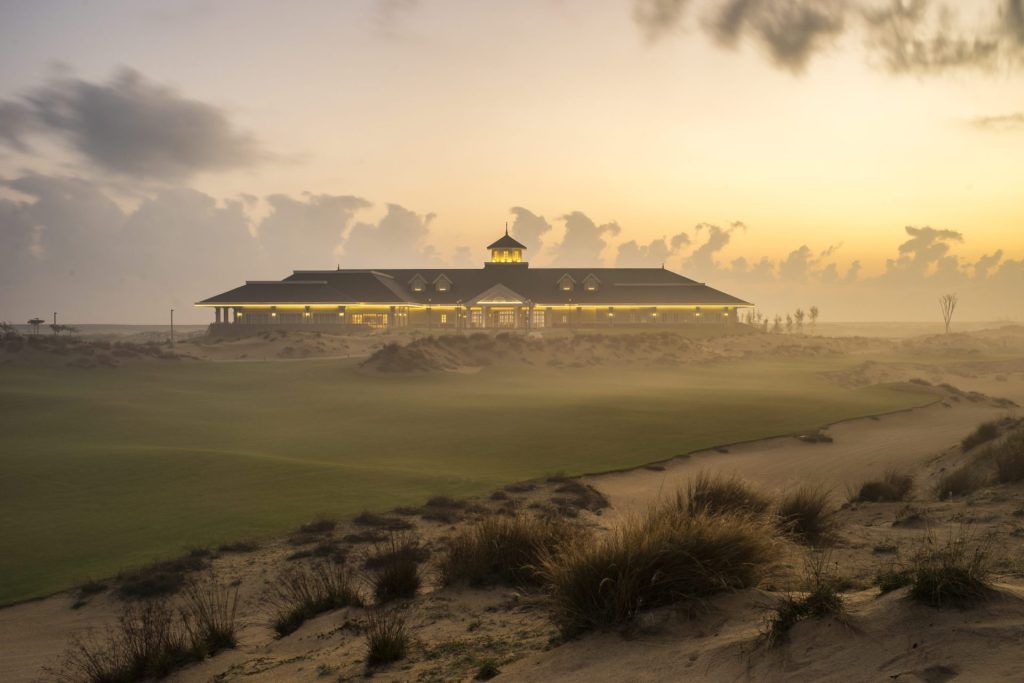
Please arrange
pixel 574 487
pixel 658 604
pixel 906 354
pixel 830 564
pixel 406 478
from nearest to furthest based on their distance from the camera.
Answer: pixel 658 604, pixel 830 564, pixel 574 487, pixel 406 478, pixel 906 354

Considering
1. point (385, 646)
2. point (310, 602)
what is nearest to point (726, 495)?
point (310, 602)

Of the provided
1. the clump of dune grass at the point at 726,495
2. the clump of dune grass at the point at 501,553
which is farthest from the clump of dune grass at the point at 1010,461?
the clump of dune grass at the point at 501,553

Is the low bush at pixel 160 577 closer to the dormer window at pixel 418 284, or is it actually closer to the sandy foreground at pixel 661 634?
the sandy foreground at pixel 661 634

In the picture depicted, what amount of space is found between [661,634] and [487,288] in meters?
76.5

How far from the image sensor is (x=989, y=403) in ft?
112

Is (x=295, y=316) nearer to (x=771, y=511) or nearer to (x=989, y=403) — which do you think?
(x=989, y=403)

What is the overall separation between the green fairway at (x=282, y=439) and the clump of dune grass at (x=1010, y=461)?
796 centimetres

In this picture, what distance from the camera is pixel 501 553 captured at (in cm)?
815

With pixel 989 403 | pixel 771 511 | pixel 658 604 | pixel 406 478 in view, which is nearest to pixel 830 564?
pixel 771 511

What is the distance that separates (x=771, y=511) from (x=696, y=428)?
48.1 feet

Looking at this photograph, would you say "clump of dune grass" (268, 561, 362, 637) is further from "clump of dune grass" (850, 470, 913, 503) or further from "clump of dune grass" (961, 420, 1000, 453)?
"clump of dune grass" (961, 420, 1000, 453)

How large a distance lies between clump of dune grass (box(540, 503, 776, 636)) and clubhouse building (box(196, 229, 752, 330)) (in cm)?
6874

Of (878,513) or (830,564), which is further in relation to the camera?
(878,513)

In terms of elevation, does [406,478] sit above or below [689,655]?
below
